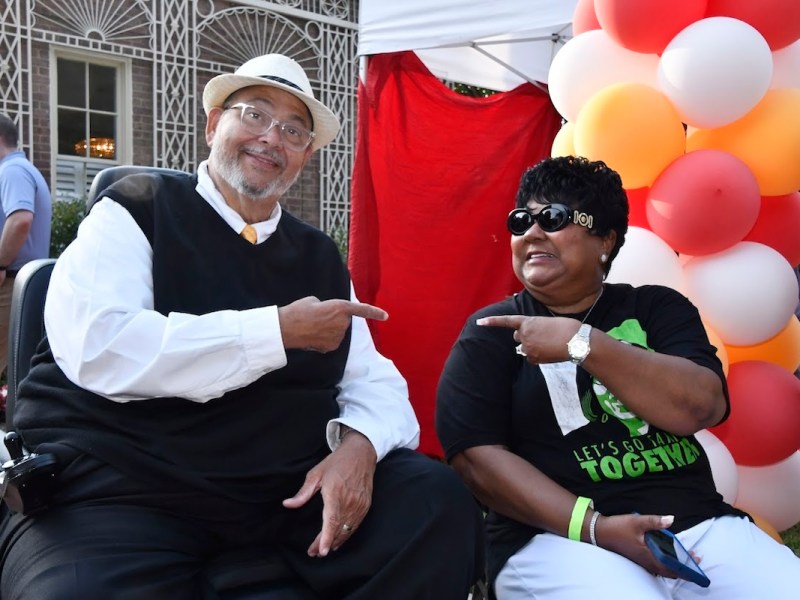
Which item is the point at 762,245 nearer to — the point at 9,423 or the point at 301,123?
the point at 301,123

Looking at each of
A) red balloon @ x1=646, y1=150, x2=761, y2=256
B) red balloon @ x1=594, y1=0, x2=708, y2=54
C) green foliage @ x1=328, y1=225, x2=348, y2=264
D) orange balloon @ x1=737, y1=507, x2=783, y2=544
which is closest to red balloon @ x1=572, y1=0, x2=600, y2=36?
red balloon @ x1=594, y1=0, x2=708, y2=54

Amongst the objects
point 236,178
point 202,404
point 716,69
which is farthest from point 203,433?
point 716,69

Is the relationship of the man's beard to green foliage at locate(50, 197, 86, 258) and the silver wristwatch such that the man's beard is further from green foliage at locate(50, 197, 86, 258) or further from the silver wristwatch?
green foliage at locate(50, 197, 86, 258)

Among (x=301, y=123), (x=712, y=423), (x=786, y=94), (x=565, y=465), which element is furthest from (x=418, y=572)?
Answer: (x=786, y=94)

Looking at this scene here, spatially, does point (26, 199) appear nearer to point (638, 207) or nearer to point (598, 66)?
point (598, 66)

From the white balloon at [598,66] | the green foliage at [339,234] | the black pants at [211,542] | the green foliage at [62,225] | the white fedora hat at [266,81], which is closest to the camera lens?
the black pants at [211,542]

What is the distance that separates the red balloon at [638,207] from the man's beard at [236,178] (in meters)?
1.45

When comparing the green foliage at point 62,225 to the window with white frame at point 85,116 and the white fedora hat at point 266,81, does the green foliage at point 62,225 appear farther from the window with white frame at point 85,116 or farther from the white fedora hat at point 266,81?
the white fedora hat at point 266,81

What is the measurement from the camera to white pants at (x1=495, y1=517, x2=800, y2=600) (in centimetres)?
169

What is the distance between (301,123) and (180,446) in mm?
1000

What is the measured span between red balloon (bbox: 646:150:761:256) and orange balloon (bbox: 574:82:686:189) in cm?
7

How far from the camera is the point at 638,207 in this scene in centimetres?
297

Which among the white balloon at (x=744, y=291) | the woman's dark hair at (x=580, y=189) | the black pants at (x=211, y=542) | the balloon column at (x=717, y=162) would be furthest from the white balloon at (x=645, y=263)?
the black pants at (x=211, y=542)

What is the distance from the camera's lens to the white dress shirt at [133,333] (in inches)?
64.9
